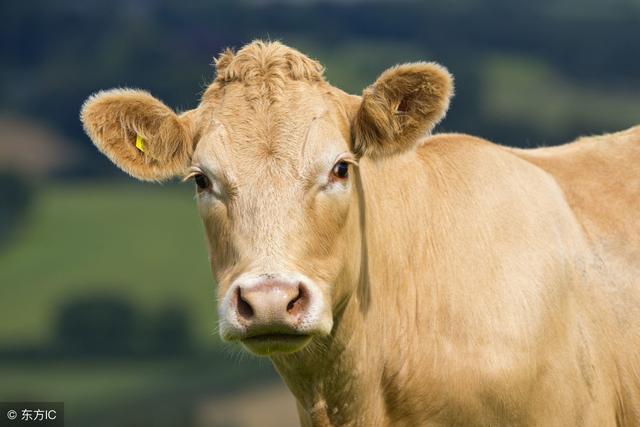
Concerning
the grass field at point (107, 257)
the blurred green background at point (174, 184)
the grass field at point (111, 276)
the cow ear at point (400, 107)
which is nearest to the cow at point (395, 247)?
the cow ear at point (400, 107)

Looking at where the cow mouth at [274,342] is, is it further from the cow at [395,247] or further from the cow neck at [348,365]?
the cow neck at [348,365]

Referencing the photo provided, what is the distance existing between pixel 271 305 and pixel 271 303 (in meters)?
0.01

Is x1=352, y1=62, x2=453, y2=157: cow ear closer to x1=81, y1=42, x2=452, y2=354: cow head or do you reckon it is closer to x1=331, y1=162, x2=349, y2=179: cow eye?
x1=81, y1=42, x2=452, y2=354: cow head

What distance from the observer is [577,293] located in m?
7.78

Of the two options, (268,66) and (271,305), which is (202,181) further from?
(271,305)

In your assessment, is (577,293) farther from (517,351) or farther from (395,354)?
(395,354)

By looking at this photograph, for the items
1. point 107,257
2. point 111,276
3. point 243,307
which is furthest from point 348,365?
point 111,276

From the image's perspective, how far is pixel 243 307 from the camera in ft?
20.6

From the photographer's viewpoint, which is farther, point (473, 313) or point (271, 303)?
point (473, 313)

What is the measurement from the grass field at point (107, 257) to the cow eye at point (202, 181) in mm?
42647

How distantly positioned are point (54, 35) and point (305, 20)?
2492cm

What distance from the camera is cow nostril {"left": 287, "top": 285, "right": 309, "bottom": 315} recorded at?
6223 mm

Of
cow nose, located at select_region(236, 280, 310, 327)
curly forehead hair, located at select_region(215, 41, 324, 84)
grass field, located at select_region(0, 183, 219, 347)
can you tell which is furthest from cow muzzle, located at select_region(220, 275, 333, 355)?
grass field, located at select_region(0, 183, 219, 347)

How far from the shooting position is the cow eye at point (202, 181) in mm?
6945
